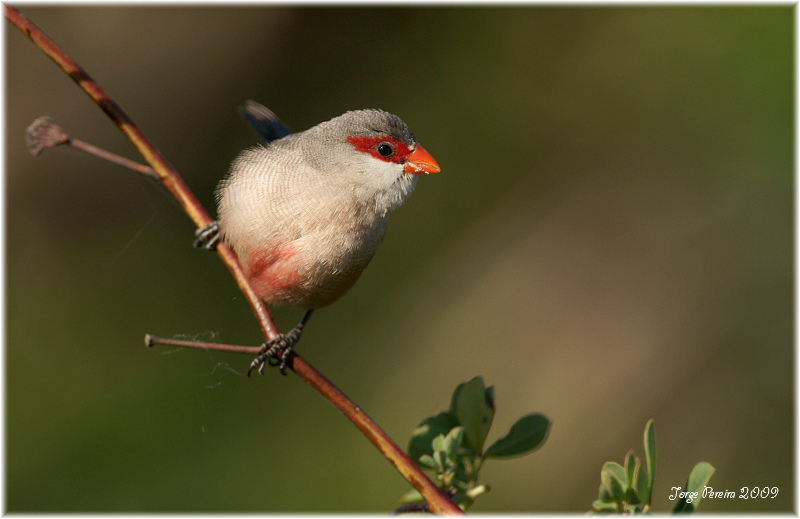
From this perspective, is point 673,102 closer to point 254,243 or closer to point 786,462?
point 786,462

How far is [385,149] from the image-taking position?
2539 mm

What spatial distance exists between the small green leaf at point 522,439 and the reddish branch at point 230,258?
0.19 meters

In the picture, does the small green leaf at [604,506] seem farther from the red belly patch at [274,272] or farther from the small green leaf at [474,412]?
the red belly patch at [274,272]

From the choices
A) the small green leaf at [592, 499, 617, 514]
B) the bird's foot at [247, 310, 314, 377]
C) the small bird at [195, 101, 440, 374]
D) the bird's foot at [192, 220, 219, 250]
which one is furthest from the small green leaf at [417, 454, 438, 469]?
the bird's foot at [192, 220, 219, 250]

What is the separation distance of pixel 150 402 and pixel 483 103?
124 inches

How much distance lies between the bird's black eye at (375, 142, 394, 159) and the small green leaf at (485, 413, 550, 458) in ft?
4.25

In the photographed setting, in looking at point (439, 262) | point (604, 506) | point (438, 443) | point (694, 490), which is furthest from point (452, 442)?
point (439, 262)

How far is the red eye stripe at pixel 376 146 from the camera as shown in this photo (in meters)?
2.53

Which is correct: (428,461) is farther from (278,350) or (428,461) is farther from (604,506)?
(278,350)

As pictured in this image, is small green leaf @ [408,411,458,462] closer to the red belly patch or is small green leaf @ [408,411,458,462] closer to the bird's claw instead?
the bird's claw

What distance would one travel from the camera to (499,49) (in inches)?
190

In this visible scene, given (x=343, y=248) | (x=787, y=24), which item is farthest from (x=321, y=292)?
(x=787, y=24)

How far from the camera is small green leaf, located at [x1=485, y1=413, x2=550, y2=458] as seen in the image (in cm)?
154

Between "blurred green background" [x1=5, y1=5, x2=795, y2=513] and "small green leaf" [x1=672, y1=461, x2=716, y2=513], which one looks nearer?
"small green leaf" [x1=672, y1=461, x2=716, y2=513]
